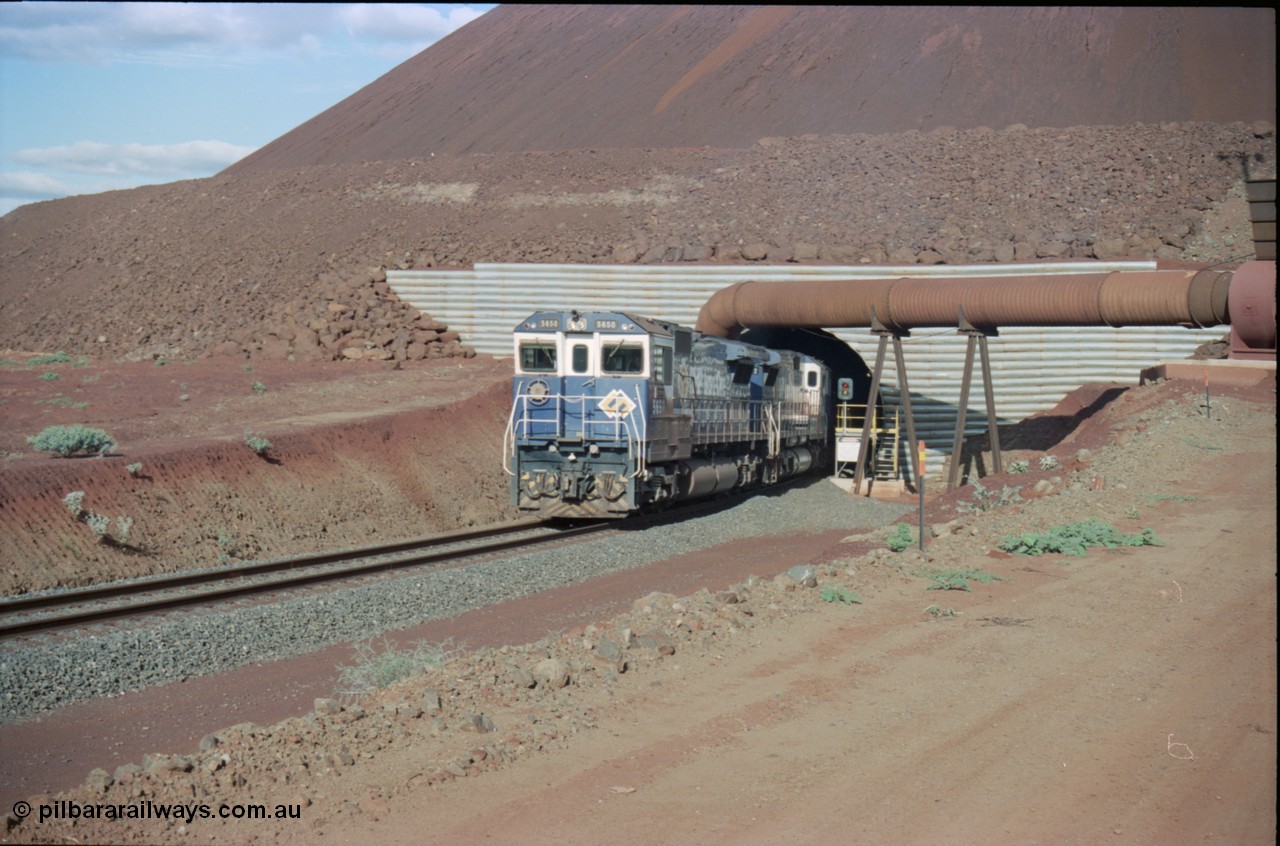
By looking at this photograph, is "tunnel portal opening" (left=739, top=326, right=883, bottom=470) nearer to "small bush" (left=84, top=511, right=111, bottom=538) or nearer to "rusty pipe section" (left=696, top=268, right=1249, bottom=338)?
"rusty pipe section" (left=696, top=268, right=1249, bottom=338)

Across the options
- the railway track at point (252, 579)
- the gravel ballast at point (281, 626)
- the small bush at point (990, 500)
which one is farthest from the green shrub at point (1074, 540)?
the railway track at point (252, 579)

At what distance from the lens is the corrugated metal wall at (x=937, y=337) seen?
109 ft

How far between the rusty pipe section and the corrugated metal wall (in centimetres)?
285

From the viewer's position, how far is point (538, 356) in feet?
76.9

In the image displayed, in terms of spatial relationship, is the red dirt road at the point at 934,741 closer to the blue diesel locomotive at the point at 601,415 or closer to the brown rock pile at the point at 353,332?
the blue diesel locomotive at the point at 601,415

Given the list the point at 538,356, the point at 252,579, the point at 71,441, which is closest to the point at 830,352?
the point at 538,356

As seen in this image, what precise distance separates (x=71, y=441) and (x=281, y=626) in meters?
9.30

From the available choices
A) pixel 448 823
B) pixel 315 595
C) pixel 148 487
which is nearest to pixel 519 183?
pixel 148 487

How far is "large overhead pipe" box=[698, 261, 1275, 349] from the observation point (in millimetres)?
24875

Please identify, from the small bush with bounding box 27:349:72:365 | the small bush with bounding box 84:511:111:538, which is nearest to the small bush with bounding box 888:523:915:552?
the small bush with bounding box 84:511:111:538

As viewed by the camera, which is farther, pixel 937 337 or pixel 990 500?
pixel 937 337

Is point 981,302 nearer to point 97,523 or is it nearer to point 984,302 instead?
point 984,302

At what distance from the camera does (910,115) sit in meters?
74.7

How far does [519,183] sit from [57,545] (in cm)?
4965
